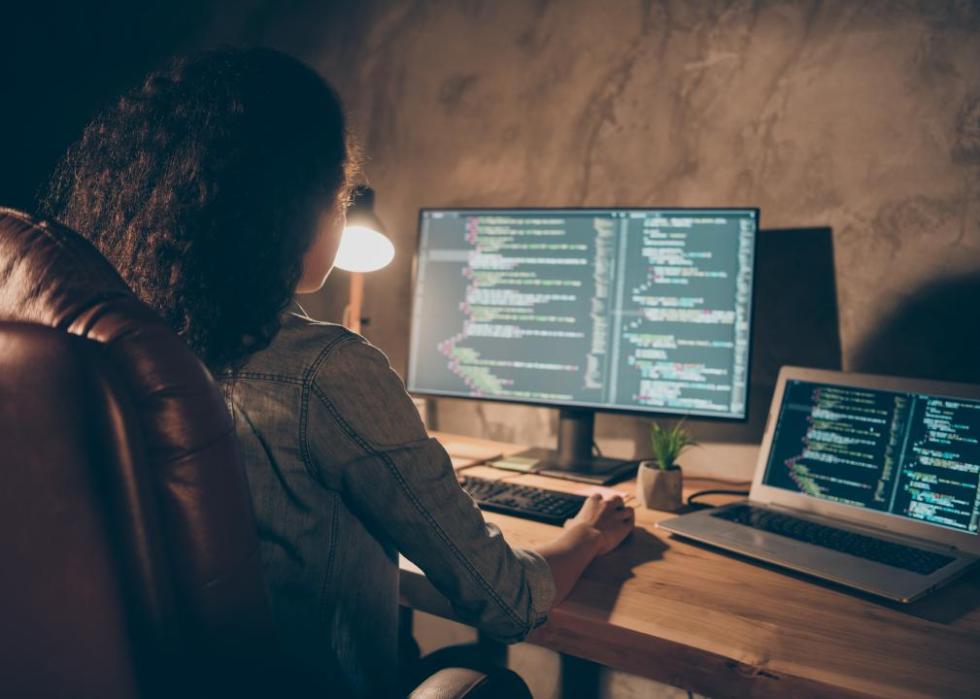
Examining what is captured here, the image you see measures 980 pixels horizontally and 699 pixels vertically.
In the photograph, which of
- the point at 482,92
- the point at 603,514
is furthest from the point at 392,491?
the point at 482,92

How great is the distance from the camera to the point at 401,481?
30.6 inches

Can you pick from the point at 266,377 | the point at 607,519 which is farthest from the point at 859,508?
the point at 266,377

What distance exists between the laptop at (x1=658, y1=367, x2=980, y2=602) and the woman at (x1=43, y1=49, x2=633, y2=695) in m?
0.41

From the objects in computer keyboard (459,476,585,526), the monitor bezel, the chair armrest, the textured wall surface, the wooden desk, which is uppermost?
the textured wall surface

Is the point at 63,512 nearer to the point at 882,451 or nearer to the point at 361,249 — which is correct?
the point at 882,451

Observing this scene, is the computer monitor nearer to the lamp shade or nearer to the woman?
the lamp shade

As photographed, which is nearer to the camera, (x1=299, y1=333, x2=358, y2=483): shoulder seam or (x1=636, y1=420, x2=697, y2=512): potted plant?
(x1=299, y1=333, x2=358, y2=483): shoulder seam

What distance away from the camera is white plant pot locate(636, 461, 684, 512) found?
127 cm

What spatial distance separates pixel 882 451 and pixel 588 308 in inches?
23.1

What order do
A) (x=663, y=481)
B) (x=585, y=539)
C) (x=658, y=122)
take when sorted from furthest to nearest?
(x=658, y=122) < (x=663, y=481) < (x=585, y=539)

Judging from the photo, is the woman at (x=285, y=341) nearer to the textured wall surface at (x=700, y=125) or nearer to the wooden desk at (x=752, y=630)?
the wooden desk at (x=752, y=630)

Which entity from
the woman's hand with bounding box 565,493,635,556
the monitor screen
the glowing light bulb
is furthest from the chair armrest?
the glowing light bulb

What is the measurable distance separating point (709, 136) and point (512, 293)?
1.72 ft

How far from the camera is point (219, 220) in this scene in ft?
2.58
